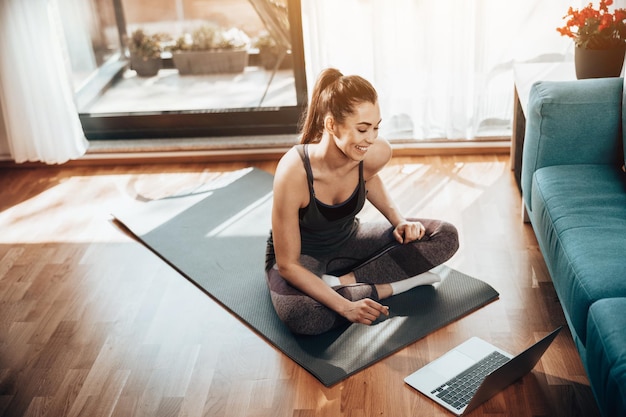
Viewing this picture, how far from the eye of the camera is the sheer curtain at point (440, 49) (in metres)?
3.40

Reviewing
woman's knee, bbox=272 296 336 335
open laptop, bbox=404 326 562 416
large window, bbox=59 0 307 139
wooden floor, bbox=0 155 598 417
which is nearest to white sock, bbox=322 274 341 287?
woman's knee, bbox=272 296 336 335

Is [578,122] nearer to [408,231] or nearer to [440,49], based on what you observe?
[408,231]

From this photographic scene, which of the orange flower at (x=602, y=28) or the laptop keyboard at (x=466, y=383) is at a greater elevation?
the orange flower at (x=602, y=28)

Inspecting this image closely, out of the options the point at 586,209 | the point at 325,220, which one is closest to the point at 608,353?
the point at 586,209

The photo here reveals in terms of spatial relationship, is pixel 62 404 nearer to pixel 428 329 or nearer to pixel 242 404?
pixel 242 404

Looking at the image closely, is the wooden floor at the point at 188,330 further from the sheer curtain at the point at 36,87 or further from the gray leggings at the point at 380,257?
the sheer curtain at the point at 36,87

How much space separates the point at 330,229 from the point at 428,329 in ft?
1.52

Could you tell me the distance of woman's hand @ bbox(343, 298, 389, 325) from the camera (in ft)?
7.33

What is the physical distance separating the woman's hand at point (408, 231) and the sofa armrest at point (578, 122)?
514 millimetres

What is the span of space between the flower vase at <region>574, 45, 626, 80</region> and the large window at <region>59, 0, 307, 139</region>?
1476mm

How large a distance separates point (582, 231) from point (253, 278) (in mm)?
1184

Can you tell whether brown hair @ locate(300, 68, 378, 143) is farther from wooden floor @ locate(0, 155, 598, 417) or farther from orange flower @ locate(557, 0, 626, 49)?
orange flower @ locate(557, 0, 626, 49)

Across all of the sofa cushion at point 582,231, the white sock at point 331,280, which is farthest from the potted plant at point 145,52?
the sofa cushion at point 582,231

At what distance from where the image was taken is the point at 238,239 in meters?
3.04
